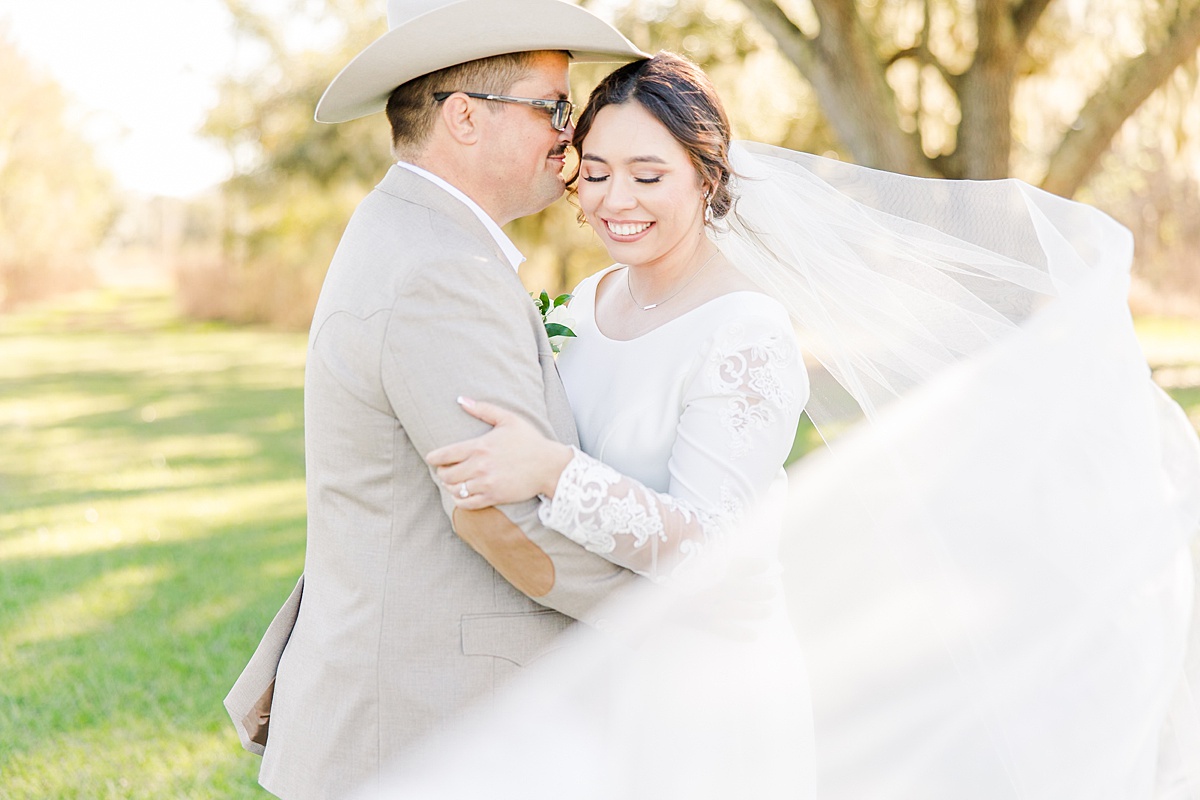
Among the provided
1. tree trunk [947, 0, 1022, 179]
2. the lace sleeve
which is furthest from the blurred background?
the lace sleeve

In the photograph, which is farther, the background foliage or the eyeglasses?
the background foliage

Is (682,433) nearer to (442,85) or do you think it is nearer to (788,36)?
(442,85)

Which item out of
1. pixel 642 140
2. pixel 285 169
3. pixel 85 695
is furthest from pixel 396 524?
pixel 285 169

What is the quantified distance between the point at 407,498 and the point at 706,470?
621 mm

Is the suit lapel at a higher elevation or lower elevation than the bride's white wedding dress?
higher

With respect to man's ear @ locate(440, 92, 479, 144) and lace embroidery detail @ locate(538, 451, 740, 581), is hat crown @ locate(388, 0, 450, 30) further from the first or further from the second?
lace embroidery detail @ locate(538, 451, 740, 581)

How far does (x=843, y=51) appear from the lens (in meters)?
9.08

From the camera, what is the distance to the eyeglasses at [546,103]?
2418 mm

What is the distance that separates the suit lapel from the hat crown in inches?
14.4

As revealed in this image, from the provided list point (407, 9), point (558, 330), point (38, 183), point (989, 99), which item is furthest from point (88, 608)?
point (38, 183)

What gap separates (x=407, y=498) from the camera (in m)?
2.26

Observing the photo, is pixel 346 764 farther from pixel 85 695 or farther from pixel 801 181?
pixel 85 695

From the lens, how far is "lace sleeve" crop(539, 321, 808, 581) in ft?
7.08

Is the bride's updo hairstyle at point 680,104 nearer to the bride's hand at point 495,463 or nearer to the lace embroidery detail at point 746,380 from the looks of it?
the lace embroidery detail at point 746,380
